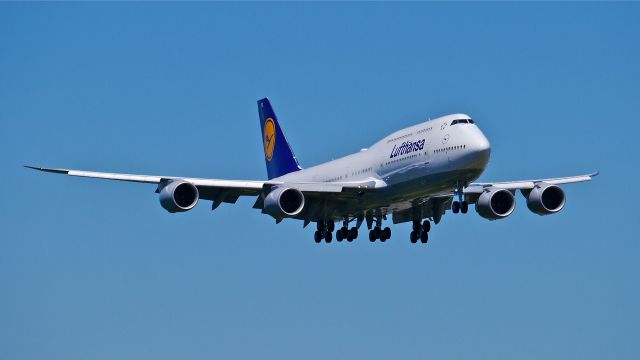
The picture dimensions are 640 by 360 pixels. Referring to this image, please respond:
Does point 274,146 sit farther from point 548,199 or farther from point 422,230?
point 548,199

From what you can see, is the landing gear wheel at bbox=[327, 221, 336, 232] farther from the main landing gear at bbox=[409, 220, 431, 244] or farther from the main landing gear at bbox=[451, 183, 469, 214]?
the main landing gear at bbox=[451, 183, 469, 214]

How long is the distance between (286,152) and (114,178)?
16911mm

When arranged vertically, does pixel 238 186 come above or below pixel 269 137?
below

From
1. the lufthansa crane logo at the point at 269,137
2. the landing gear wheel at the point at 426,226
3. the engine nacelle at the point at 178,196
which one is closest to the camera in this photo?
the engine nacelle at the point at 178,196

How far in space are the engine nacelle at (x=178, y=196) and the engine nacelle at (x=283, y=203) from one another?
11.7ft

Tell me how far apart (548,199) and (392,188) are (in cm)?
901

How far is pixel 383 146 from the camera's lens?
64125 mm

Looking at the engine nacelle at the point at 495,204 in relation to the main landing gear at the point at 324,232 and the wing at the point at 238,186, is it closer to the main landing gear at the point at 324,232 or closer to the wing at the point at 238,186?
the wing at the point at 238,186

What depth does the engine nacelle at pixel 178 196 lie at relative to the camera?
200ft

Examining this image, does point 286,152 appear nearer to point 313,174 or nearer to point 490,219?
point 313,174

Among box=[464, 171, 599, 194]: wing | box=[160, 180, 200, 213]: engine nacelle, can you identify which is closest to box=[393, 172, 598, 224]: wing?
box=[464, 171, 599, 194]: wing

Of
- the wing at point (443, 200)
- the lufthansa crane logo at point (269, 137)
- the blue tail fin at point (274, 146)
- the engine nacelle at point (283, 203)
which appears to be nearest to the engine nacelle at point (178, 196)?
the engine nacelle at point (283, 203)

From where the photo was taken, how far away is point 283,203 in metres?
62.7

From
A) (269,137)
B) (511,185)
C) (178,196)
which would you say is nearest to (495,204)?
(511,185)
